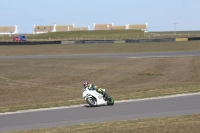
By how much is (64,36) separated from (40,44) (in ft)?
122

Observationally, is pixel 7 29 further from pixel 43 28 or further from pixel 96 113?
pixel 96 113

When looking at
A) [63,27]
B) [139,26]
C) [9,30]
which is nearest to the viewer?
[9,30]

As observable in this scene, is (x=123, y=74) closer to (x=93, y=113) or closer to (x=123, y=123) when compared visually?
(x=93, y=113)

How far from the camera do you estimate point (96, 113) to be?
18.5m

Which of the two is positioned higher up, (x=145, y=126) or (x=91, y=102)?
(x=145, y=126)

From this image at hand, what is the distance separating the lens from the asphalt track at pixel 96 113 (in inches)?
653

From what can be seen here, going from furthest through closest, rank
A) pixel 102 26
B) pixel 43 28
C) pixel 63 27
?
pixel 63 27 < pixel 43 28 < pixel 102 26

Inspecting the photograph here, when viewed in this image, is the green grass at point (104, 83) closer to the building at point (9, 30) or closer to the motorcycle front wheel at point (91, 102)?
the motorcycle front wheel at point (91, 102)

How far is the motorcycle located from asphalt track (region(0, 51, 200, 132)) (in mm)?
251

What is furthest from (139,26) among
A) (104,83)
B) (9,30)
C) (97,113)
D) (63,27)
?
(97,113)

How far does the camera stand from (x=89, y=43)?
8744cm

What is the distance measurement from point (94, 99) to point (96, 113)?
178 centimetres

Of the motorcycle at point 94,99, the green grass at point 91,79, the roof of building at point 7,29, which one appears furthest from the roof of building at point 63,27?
the motorcycle at point 94,99

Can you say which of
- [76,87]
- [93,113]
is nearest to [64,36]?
[76,87]
